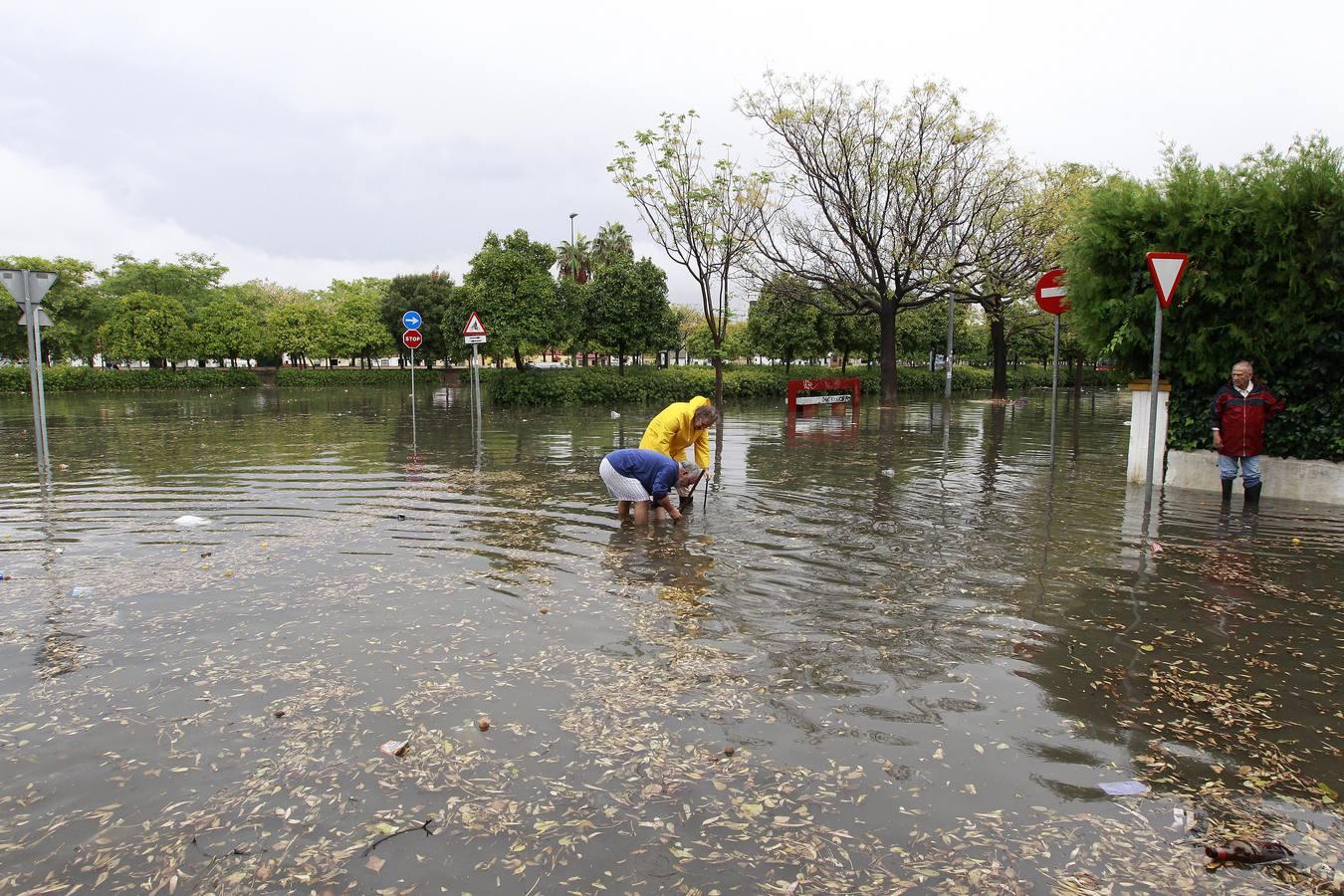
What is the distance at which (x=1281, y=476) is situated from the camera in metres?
9.78

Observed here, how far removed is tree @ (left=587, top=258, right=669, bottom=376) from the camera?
39.8 m

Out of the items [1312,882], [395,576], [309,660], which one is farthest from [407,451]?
[1312,882]

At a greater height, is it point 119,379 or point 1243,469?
point 119,379

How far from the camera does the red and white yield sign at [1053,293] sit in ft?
37.5

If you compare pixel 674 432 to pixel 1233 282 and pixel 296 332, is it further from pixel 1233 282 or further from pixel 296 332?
pixel 296 332

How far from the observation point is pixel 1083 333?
11.0 meters

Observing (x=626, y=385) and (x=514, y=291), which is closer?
(x=514, y=291)

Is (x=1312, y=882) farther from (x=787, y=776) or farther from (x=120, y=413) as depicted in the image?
(x=120, y=413)

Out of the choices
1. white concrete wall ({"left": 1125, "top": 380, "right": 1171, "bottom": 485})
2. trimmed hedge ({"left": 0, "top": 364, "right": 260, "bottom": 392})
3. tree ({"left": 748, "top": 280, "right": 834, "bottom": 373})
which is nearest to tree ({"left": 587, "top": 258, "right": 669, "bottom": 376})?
tree ({"left": 748, "top": 280, "right": 834, "bottom": 373})

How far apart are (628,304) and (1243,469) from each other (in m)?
32.3

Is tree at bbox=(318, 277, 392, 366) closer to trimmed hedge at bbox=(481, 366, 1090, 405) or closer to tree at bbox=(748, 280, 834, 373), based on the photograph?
trimmed hedge at bbox=(481, 366, 1090, 405)

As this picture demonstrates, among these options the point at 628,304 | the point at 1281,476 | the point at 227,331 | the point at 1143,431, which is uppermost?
the point at 628,304

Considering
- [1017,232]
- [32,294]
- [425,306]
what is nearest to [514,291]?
[1017,232]

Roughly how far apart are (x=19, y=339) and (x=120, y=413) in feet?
101
